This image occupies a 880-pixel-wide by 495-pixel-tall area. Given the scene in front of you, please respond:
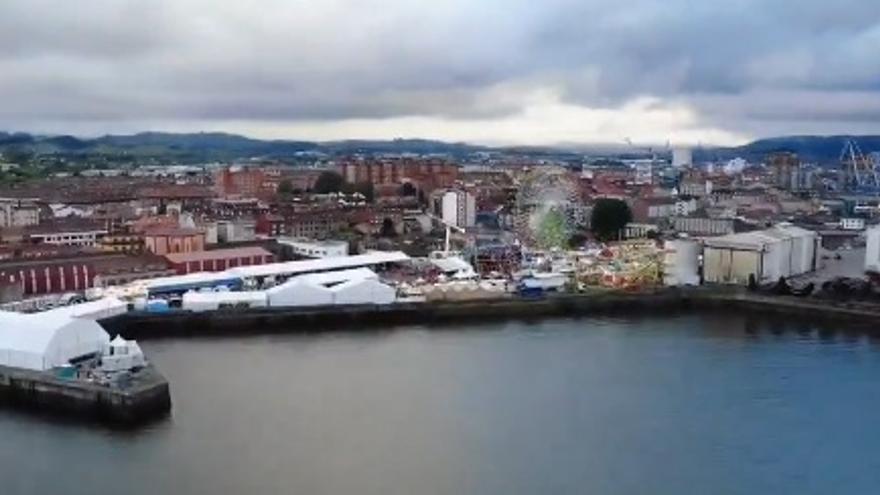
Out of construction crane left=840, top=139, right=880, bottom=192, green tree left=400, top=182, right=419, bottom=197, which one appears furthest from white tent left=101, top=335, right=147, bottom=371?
construction crane left=840, top=139, right=880, bottom=192

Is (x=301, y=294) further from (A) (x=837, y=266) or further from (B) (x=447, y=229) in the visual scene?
(A) (x=837, y=266)

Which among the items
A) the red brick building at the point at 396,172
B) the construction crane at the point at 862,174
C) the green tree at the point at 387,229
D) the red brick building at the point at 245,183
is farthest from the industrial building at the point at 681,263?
the construction crane at the point at 862,174

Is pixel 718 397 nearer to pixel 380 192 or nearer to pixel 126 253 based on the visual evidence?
pixel 126 253

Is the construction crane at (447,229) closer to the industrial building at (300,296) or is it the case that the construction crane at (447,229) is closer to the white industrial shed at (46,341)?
the industrial building at (300,296)

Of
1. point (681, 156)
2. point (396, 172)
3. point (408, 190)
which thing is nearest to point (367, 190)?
point (408, 190)

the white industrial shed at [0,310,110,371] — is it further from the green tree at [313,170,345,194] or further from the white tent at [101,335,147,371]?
the green tree at [313,170,345,194]

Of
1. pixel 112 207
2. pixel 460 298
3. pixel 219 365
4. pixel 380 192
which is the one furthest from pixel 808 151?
pixel 219 365

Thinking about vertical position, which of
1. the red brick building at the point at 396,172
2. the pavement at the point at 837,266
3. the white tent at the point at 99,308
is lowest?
the pavement at the point at 837,266
